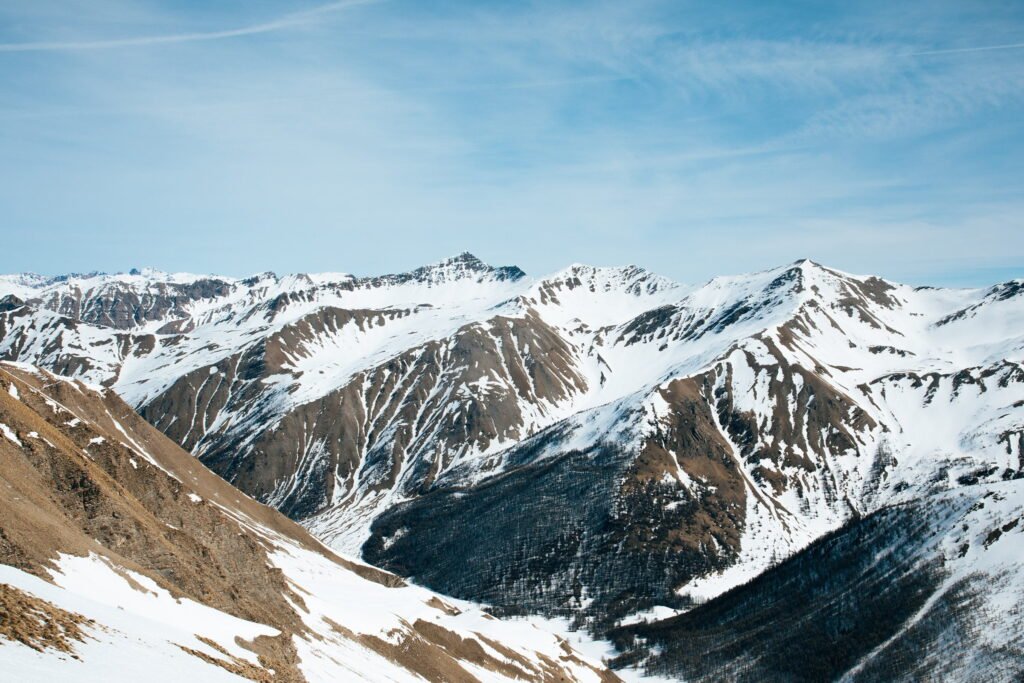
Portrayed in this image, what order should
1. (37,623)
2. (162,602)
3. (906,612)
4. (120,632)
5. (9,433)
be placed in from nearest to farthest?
(37,623) → (120,632) → (162,602) → (9,433) → (906,612)

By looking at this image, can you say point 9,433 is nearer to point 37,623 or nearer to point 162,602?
point 162,602

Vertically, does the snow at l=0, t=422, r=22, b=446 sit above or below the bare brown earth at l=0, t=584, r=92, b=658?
above

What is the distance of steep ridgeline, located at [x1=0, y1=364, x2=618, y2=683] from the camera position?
41.6 metres

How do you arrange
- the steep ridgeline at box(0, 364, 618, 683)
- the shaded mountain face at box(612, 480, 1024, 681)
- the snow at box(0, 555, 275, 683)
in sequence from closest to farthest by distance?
the snow at box(0, 555, 275, 683), the steep ridgeline at box(0, 364, 618, 683), the shaded mountain face at box(612, 480, 1024, 681)

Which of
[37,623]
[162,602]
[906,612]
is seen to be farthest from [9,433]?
[906,612]

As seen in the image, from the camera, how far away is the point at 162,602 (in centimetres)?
6744

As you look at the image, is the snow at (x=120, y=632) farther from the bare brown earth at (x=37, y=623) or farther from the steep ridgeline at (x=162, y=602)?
the bare brown earth at (x=37, y=623)

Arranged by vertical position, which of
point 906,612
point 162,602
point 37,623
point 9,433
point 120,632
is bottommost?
point 162,602

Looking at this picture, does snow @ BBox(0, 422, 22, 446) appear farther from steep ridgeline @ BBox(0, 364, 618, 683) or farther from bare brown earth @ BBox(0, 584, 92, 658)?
bare brown earth @ BBox(0, 584, 92, 658)

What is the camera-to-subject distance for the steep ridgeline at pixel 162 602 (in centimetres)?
4162

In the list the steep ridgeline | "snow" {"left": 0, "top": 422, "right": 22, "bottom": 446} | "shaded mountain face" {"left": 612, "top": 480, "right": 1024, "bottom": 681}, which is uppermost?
"shaded mountain face" {"left": 612, "top": 480, "right": 1024, "bottom": 681}

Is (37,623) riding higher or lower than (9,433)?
lower

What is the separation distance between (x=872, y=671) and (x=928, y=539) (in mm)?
36178

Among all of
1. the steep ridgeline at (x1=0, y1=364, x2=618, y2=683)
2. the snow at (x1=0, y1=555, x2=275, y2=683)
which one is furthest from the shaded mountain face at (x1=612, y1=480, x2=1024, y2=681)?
the snow at (x1=0, y1=555, x2=275, y2=683)
